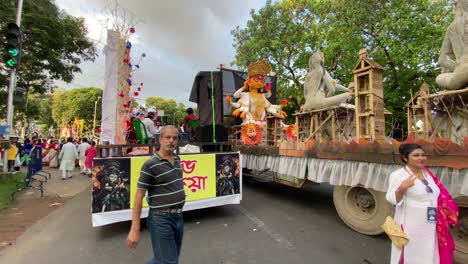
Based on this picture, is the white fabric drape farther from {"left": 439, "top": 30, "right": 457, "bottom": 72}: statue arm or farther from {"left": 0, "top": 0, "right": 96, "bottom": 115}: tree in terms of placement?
{"left": 0, "top": 0, "right": 96, "bottom": 115}: tree

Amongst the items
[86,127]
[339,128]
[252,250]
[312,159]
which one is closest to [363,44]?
[339,128]

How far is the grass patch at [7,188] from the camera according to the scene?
633 cm

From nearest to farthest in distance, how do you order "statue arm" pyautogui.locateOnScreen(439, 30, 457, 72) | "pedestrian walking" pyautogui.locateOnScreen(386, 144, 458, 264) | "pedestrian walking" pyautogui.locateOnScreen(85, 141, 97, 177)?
"pedestrian walking" pyautogui.locateOnScreen(386, 144, 458, 264), "statue arm" pyautogui.locateOnScreen(439, 30, 457, 72), "pedestrian walking" pyautogui.locateOnScreen(85, 141, 97, 177)

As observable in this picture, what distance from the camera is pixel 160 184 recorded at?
2354 millimetres

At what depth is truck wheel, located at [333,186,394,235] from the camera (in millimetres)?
3783

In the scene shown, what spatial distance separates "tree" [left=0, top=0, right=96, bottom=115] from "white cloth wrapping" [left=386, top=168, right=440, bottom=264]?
1250 cm

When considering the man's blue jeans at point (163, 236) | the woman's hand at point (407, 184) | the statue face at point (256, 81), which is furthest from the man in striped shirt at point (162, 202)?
the statue face at point (256, 81)

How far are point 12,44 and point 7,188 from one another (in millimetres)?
4236

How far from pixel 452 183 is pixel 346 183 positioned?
136cm

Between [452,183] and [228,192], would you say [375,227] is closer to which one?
[452,183]

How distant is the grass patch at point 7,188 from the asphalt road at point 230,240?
160cm

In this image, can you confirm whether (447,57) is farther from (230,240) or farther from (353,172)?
(230,240)

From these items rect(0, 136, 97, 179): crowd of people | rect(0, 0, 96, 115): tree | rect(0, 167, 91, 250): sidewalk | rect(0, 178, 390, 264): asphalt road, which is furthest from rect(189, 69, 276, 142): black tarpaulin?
rect(0, 0, 96, 115): tree

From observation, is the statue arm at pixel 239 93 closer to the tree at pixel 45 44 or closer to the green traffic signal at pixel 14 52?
the green traffic signal at pixel 14 52
